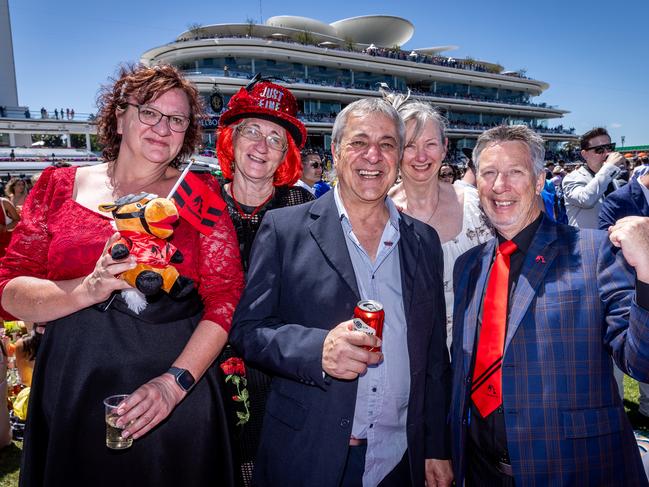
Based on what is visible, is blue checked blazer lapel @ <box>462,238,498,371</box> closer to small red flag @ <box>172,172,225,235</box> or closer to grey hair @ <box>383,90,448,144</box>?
grey hair @ <box>383,90,448,144</box>

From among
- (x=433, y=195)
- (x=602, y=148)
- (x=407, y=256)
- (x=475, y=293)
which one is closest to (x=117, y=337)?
(x=407, y=256)

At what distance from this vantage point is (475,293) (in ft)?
7.25

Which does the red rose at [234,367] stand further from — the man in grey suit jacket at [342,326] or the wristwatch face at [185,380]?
the wristwatch face at [185,380]

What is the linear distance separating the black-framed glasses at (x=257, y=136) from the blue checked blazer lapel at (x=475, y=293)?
146cm

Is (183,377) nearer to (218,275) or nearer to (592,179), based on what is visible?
(218,275)

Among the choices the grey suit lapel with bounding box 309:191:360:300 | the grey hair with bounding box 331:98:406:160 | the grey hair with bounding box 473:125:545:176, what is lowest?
the grey suit lapel with bounding box 309:191:360:300

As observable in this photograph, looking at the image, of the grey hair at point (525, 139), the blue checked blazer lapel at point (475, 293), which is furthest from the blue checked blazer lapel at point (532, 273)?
the grey hair at point (525, 139)

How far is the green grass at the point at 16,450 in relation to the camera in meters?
3.91

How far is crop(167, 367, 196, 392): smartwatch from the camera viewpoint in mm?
1821

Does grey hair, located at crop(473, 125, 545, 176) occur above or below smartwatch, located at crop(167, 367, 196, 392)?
above

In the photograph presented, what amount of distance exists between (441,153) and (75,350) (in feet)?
8.73

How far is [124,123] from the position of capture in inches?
82.7

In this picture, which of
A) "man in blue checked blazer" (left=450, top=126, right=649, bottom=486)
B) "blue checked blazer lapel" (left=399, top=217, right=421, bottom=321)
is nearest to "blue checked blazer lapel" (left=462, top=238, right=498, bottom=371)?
"man in blue checked blazer" (left=450, top=126, right=649, bottom=486)

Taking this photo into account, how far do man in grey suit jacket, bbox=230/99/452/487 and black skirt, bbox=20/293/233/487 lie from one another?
0.34 meters
